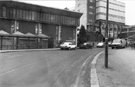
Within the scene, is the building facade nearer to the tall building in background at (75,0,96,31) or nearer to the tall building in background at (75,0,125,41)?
the tall building in background at (75,0,125,41)

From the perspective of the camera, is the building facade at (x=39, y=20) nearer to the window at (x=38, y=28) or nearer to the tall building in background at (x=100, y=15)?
the window at (x=38, y=28)

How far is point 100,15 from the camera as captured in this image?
8269cm

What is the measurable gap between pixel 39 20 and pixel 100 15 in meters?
51.0

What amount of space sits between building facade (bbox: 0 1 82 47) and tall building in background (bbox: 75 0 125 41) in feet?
98.7

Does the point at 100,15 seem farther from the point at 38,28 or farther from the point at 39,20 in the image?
the point at 38,28

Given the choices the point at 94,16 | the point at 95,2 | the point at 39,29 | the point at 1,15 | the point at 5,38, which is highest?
the point at 95,2

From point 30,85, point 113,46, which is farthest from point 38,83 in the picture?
point 113,46

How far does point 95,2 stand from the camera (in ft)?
273

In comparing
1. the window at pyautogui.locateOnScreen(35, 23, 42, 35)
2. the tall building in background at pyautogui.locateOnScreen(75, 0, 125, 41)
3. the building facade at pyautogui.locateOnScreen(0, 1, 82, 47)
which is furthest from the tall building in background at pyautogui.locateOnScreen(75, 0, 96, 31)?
the window at pyautogui.locateOnScreen(35, 23, 42, 35)

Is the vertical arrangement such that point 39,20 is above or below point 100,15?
below

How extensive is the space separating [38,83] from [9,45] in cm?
2712

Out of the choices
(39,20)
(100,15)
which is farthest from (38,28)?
(100,15)

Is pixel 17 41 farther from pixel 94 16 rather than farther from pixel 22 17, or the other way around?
pixel 94 16

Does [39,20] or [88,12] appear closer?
[39,20]
